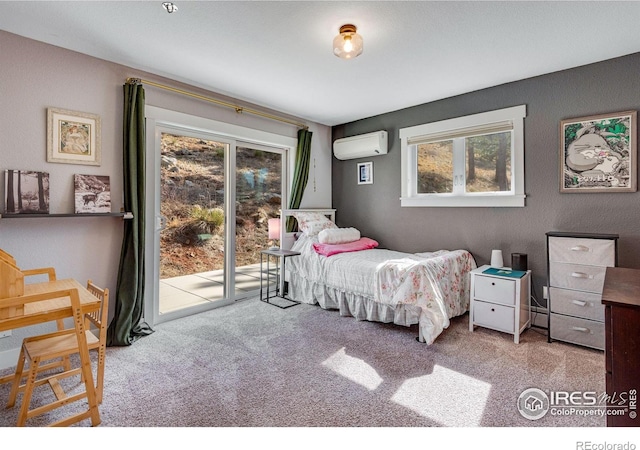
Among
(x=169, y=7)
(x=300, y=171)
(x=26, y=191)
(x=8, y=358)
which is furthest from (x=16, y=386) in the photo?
(x=300, y=171)

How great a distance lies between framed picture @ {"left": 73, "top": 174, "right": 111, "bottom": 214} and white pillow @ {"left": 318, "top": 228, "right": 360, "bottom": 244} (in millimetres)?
2075

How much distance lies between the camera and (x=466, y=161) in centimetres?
356

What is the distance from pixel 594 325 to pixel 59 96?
4.42m

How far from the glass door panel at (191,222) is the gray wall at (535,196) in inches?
81.8

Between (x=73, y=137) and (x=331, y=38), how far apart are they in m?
2.11

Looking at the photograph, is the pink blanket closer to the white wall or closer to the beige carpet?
the beige carpet

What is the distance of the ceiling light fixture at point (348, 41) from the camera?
2.11 m

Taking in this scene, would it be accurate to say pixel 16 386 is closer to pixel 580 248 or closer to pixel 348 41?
pixel 348 41

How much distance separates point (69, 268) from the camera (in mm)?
2514

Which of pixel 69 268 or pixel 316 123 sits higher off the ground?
pixel 316 123

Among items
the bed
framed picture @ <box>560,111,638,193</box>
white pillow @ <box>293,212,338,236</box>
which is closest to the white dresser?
framed picture @ <box>560,111,638,193</box>
